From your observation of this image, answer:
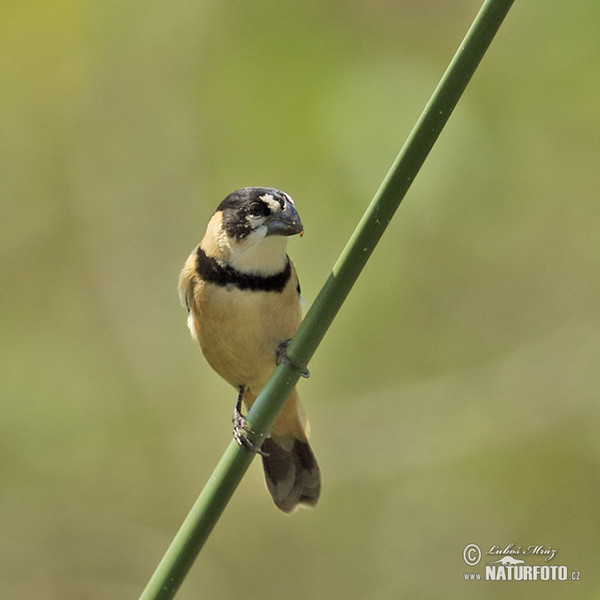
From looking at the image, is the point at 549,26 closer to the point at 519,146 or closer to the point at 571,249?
the point at 519,146

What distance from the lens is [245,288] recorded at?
317 cm

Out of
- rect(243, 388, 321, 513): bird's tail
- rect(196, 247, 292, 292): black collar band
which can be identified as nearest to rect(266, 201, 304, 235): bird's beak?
rect(196, 247, 292, 292): black collar band

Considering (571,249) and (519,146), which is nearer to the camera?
(519,146)

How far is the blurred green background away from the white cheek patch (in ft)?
2.16

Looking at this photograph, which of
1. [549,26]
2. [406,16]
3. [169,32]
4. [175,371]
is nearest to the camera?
[549,26]

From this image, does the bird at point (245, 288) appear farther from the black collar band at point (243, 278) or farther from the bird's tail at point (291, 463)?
the bird's tail at point (291, 463)

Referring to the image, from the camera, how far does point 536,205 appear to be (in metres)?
4.50

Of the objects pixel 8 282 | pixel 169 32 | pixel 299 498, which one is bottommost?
pixel 299 498

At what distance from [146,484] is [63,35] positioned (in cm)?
246

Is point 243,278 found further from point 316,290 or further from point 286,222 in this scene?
point 316,290

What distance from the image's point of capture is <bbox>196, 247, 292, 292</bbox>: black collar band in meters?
3.15

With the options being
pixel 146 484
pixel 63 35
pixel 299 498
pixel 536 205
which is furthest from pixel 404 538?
pixel 63 35

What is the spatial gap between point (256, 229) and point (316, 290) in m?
0.84

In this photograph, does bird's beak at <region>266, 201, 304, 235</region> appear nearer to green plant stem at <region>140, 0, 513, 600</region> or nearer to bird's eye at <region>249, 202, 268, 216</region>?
bird's eye at <region>249, 202, 268, 216</region>
